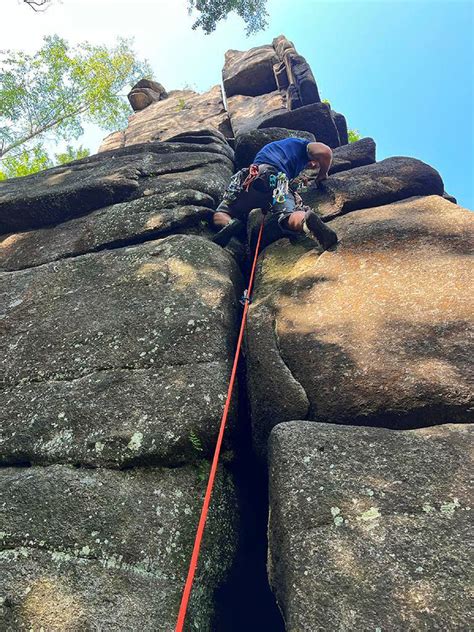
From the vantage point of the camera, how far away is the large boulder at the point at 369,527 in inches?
102

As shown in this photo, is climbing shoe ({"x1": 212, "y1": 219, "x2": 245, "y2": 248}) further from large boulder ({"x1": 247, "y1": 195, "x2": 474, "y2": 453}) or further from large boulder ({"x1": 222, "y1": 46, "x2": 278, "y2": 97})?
large boulder ({"x1": 222, "y1": 46, "x2": 278, "y2": 97})

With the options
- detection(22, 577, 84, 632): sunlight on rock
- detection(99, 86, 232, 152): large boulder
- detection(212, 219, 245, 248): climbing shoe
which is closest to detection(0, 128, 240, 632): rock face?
detection(22, 577, 84, 632): sunlight on rock

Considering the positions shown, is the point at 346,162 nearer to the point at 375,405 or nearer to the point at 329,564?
the point at 375,405

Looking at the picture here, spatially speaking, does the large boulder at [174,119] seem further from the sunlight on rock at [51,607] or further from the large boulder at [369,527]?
the sunlight on rock at [51,607]

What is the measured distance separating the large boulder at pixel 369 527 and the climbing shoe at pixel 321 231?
2865 millimetres

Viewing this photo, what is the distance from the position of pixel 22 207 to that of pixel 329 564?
740 centimetres

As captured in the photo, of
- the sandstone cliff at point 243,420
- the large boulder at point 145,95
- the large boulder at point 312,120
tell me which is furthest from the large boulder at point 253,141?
the large boulder at point 145,95

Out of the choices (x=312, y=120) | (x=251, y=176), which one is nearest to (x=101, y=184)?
(x=251, y=176)

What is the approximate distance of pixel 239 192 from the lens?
7.54 metres

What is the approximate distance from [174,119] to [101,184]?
9.50 meters

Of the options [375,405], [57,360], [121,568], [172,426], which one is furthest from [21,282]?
[375,405]

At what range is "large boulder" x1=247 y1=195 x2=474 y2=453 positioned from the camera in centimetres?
385

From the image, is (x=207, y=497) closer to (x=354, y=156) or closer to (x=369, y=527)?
(x=369, y=527)

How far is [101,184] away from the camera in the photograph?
307 inches
